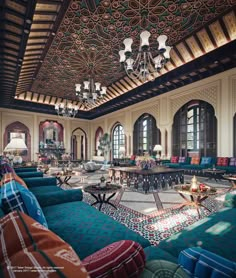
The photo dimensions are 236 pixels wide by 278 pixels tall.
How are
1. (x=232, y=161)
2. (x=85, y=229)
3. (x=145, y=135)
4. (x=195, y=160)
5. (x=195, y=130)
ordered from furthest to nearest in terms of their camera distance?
1. (x=145, y=135)
2. (x=195, y=130)
3. (x=195, y=160)
4. (x=232, y=161)
5. (x=85, y=229)

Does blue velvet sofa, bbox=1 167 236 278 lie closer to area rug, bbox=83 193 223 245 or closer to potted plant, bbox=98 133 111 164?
area rug, bbox=83 193 223 245

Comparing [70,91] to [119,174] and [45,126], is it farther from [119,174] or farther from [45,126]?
[119,174]

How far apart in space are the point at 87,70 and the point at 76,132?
28.6 ft

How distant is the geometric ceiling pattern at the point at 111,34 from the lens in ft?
13.4

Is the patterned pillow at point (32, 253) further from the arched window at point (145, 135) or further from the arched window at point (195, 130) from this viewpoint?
the arched window at point (145, 135)

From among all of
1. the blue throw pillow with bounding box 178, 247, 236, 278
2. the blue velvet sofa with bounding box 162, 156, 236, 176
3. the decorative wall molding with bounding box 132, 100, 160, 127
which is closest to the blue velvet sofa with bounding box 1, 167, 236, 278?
the blue throw pillow with bounding box 178, 247, 236, 278

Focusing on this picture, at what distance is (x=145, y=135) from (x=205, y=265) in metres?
9.93

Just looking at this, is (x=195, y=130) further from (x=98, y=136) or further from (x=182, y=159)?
(x=98, y=136)

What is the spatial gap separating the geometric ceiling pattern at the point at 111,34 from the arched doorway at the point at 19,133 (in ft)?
14.3

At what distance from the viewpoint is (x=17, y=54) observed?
4863 mm

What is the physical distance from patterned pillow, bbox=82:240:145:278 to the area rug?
169cm

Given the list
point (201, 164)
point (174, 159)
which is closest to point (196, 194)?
point (201, 164)

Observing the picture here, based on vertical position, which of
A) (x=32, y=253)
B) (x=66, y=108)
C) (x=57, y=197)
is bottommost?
(x=57, y=197)

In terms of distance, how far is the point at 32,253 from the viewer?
54cm
